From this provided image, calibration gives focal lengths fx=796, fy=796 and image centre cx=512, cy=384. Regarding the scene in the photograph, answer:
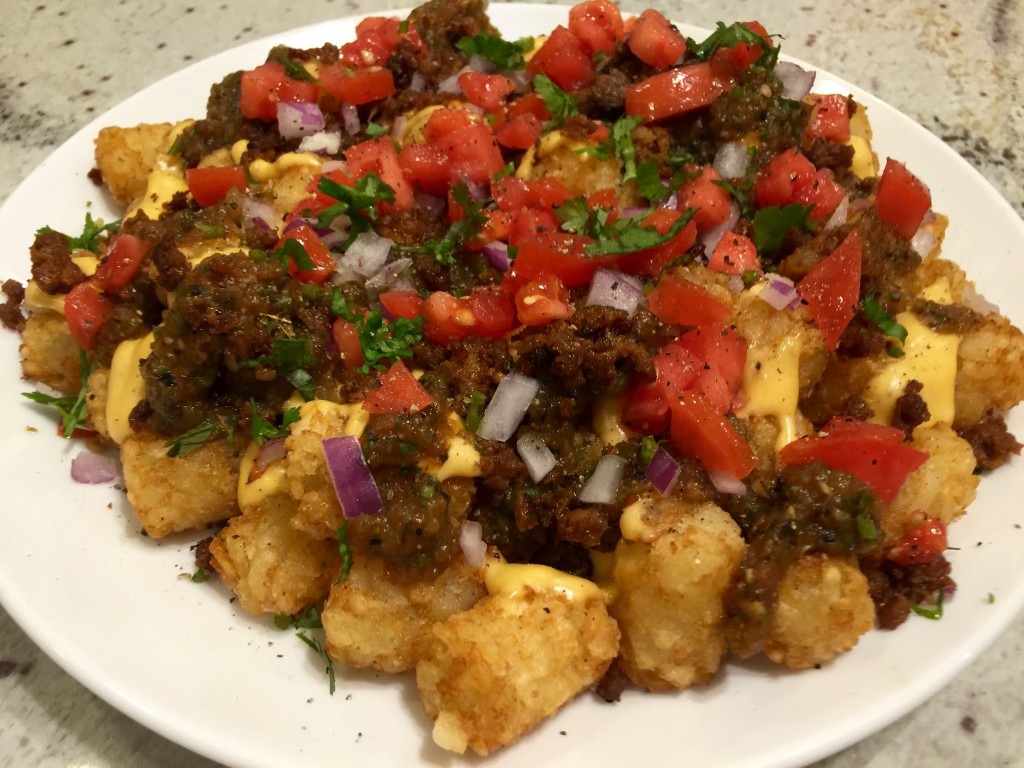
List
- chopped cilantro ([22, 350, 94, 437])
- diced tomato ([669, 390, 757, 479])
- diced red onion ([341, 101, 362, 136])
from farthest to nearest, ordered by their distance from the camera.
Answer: diced red onion ([341, 101, 362, 136]) → chopped cilantro ([22, 350, 94, 437]) → diced tomato ([669, 390, 757, 479])

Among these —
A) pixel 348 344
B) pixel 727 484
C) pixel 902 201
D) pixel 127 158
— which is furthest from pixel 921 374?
pixel 127 158

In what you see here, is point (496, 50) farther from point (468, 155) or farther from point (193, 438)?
point (193, 438)

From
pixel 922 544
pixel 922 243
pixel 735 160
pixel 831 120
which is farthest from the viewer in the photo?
pixel 831 120

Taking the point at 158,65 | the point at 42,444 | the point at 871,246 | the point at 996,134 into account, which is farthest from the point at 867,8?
the point at 42,444

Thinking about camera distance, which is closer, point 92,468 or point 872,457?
point 872,457

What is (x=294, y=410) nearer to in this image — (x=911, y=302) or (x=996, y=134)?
(x=911, y=302)

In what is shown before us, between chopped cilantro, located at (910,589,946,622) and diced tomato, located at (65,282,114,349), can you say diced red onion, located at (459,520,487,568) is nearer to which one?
chopped cilantro, located at (910,589,946,622)

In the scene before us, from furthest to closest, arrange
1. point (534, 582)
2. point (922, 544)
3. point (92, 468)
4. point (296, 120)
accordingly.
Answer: point (296, 120)
point (92, 468)
point (922, 544)
point (534, 582)

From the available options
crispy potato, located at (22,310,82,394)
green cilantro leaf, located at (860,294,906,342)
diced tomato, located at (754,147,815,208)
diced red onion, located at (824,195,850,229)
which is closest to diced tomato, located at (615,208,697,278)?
diced tomato, located at (754,147,815,208)
